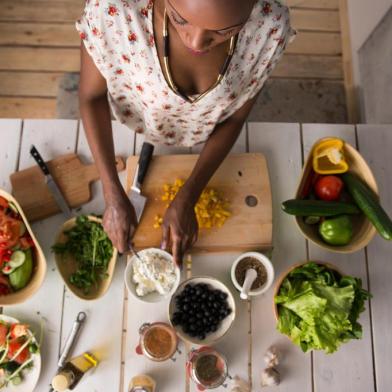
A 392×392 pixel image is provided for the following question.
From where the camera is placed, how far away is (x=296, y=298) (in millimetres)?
1100

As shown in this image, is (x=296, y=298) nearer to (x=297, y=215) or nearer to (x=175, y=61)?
(x=297, y=215)

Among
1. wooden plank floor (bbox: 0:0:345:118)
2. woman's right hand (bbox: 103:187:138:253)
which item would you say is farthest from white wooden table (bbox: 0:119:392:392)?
wooden plank floor (bbox: 0:0:345:118)

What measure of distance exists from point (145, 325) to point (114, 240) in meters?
0.26

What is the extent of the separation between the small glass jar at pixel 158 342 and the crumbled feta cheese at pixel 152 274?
95mm

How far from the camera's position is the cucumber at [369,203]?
3.70 feet

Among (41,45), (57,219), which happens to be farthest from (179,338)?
(41,45)

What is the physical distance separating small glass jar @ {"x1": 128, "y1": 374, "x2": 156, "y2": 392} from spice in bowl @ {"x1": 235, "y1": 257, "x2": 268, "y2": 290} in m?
0.36

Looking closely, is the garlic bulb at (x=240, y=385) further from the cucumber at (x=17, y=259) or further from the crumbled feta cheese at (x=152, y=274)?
the cucumber at (x=17, y=259)

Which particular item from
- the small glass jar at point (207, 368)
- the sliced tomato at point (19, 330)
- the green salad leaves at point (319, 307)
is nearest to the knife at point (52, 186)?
the sliced tomato at point (19, 330)

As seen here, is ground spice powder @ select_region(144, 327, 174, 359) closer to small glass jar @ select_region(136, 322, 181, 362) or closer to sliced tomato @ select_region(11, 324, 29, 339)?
small glass jar @ select_region(136, 322, 181, 362)

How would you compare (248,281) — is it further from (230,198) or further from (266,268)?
(230,198)

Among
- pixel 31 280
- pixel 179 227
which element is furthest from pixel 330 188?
pixel 31 280

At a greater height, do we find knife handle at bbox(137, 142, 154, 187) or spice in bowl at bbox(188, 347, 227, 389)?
knife handle at bbox(137, 142, 154, 187)

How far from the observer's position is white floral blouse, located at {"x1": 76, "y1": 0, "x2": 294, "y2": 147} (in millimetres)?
897
